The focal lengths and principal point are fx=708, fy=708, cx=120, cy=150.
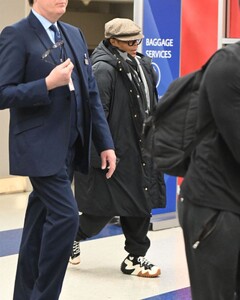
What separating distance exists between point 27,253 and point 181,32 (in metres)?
3.11

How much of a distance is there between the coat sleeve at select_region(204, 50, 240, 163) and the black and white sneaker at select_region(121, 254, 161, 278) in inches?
86.5

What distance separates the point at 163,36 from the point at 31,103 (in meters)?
2.68

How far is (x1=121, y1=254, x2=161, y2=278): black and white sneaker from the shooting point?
416cm

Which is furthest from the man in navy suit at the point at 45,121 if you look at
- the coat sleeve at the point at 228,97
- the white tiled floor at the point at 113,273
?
the coat sleeve at the point at 228,97

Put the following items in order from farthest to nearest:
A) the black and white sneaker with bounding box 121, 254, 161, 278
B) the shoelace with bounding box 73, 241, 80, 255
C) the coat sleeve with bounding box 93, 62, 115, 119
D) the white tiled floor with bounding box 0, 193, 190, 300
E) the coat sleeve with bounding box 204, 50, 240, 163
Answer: the shoelace with bounding box 73, 241, 80, 255 < the black and white sneaker with bounding box 121, 254, 161, 278 < the coat sleeve with bounding box 93, 62, 115, 119 < the white tiled floor with bounding box 0, 193, 190, 300 < the coat sleeve with bounding box 204, 50, 240, 163

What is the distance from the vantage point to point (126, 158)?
414cm

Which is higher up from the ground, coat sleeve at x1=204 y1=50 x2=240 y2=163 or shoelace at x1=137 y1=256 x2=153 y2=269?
coat sleeve at x1=204 y1=50 x2=240 y2=163

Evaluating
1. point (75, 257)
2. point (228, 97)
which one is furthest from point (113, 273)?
point (228, 97)

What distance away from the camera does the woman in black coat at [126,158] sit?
4.10 metres

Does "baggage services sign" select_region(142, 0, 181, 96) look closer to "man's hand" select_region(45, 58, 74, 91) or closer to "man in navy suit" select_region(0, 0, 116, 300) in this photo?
"man in navy suit" select_region(0, 0, 116, 300)

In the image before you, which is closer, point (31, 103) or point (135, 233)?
point (31, 103)

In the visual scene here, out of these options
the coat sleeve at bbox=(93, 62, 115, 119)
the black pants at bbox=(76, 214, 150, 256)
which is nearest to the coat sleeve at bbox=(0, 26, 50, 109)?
the coat sleeve at bbox=(93, 62, 115, 119)

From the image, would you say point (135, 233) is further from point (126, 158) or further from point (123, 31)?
point (123, 31)

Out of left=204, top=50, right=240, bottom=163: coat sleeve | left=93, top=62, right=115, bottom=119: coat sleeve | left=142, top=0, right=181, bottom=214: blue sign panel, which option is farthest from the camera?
left=142, top=0, right=181, bottom=214: blue sign panel
